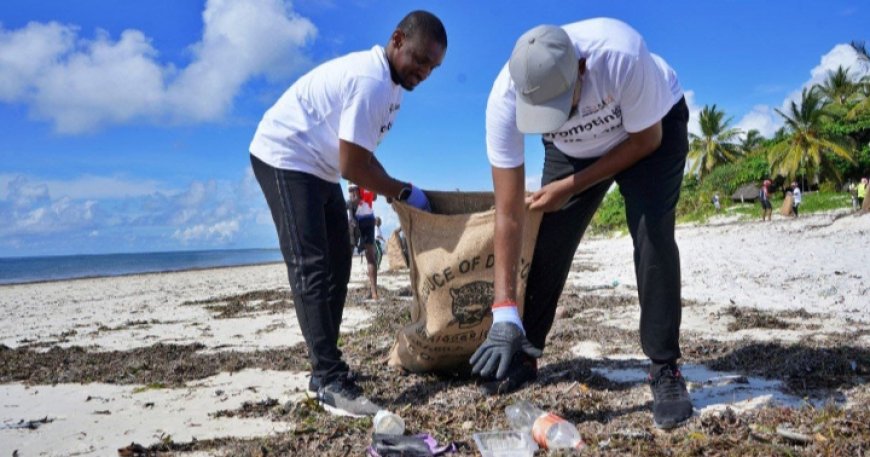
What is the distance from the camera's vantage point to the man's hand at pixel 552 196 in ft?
9.36

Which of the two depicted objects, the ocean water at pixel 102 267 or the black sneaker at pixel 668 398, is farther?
the ocean water at pixel 102 267

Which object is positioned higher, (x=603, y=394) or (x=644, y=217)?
(x=644, y=217)

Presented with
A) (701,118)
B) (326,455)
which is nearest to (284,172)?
(326,455)

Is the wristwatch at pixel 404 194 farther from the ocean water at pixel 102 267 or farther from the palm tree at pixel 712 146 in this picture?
the palm tree at pixel 712 146

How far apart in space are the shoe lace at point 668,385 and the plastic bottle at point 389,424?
1.04m

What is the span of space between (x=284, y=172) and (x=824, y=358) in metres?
2.84

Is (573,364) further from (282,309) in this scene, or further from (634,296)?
(282,309)

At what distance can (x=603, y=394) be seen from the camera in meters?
2.84

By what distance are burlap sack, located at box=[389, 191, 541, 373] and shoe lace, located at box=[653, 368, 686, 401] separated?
0.74 m

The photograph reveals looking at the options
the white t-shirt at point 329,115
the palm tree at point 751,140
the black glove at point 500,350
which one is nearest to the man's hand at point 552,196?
the black glove at point 500,350

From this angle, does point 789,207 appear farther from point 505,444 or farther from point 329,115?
point 505,444

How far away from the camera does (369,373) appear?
11.6 feet

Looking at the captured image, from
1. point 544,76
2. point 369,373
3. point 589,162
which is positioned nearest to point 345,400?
point 369,373

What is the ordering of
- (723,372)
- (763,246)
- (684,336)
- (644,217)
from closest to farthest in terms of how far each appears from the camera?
(644,217) < (723,372) < (684,336) < (763,246)
